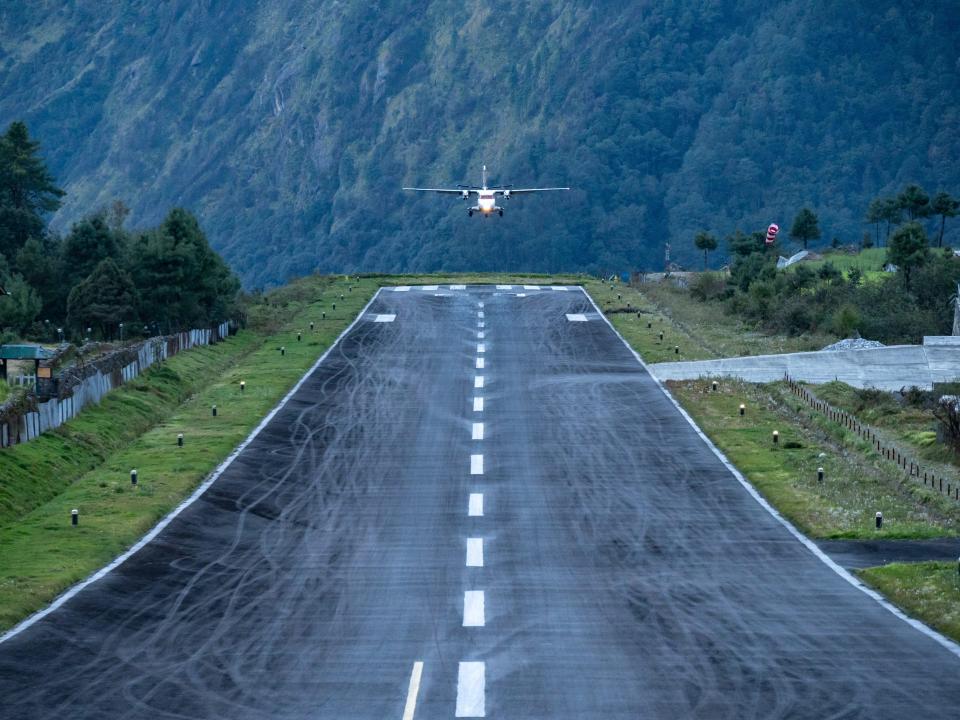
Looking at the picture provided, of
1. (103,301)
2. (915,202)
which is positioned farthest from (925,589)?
(915,202)

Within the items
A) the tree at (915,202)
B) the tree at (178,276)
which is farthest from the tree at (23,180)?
the tree at (915,202)

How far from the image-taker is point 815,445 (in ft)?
168

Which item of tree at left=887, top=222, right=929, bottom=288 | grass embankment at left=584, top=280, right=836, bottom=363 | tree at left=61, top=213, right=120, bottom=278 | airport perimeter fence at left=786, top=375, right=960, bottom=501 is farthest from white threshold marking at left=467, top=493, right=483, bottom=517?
tree at left=887, top=222, right=929, bottom=288

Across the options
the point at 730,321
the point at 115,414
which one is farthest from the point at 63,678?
the point at 730,321

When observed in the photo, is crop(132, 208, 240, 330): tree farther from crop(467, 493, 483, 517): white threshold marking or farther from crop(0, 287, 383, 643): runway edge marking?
crop(467, 493, 483, 517): white threshold marking

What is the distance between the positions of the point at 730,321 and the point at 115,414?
49.9m

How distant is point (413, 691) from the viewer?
80.9ft

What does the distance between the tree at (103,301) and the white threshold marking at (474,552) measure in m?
47.3

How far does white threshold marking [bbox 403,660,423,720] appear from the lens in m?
23.5

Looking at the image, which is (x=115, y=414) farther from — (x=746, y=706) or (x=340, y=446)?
(x=746, y=706)

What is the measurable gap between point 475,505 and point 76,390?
20.3 meters

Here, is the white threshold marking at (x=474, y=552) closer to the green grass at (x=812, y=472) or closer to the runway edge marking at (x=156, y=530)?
the runway edge marking at (x=156, y=530)

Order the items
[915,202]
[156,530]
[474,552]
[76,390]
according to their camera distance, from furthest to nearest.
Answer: [915,202] < [76,390] < [156,530] < [474,552]

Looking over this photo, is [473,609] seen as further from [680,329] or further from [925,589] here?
[680,329]
